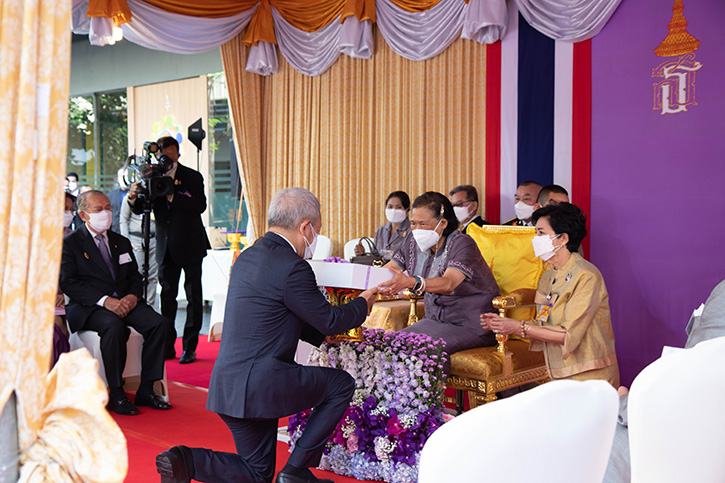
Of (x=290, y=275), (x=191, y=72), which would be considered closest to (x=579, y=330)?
(x=290, y=275)

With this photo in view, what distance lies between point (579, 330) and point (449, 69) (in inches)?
131

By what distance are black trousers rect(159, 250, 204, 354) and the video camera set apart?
58cm

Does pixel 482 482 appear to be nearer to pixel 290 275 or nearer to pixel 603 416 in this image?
pixel 603 416

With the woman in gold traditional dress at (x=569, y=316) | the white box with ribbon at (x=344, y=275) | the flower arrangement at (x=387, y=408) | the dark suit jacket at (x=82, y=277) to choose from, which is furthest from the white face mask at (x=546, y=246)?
the dark suit jacket at (x=82, y=277)

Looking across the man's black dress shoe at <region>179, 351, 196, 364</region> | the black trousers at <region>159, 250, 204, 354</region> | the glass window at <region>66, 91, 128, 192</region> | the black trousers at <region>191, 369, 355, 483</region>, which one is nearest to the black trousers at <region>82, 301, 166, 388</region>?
the black trousers at <region>159, 250, 204, 354</region>

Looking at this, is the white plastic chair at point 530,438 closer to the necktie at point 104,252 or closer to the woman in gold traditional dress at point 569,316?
the woman in gold traditional dress at point 569,316

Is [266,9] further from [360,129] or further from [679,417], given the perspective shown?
[679,417]

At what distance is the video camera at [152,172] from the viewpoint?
4.72m

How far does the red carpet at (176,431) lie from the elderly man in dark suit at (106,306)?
5.9 inches

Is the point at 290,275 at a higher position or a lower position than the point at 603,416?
higher

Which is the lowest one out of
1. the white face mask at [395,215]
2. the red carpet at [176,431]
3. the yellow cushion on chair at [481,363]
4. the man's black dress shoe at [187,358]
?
the red carpet at [176,431]

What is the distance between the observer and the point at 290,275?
2.41m

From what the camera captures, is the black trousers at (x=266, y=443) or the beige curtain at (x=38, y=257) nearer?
the beige curtain at (x=38, y=257)

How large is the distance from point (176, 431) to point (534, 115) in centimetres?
360
